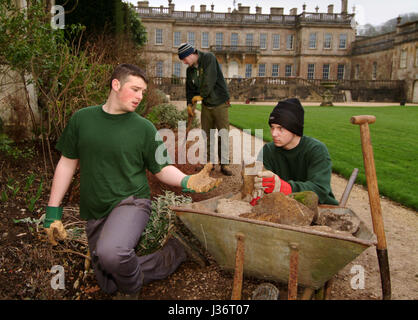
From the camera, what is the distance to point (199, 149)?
24.1ft

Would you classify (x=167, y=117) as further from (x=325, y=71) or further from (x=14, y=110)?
(x=325, y=71)

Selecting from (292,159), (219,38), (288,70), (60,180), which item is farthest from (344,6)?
(60,180)

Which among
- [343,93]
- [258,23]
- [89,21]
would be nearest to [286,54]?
[258,23]

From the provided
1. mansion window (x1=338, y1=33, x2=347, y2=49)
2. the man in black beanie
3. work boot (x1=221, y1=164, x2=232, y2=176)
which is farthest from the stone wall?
mansion window (x1=338, y1=33, x2=347, y2=49)

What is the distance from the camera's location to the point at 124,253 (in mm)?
2188

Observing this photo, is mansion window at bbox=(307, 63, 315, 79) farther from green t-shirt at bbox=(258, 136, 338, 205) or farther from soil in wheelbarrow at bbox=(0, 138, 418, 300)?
green t-shirt at bbox=(258, 136, 338, 205)

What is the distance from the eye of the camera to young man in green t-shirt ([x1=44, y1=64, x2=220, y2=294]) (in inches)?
92.0

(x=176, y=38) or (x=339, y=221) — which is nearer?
(x=339, y=221)

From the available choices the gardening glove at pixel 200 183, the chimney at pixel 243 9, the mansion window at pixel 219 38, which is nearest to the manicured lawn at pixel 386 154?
the gardening glove at pixel 200 183

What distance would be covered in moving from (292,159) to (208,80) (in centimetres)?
284

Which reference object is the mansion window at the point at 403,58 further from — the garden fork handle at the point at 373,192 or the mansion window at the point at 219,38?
the garden fork handle at the point at 373,192

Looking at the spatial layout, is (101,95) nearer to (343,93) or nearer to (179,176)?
(179,176)

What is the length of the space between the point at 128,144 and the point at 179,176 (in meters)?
0.41

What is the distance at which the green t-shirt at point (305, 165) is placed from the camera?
271 cm
